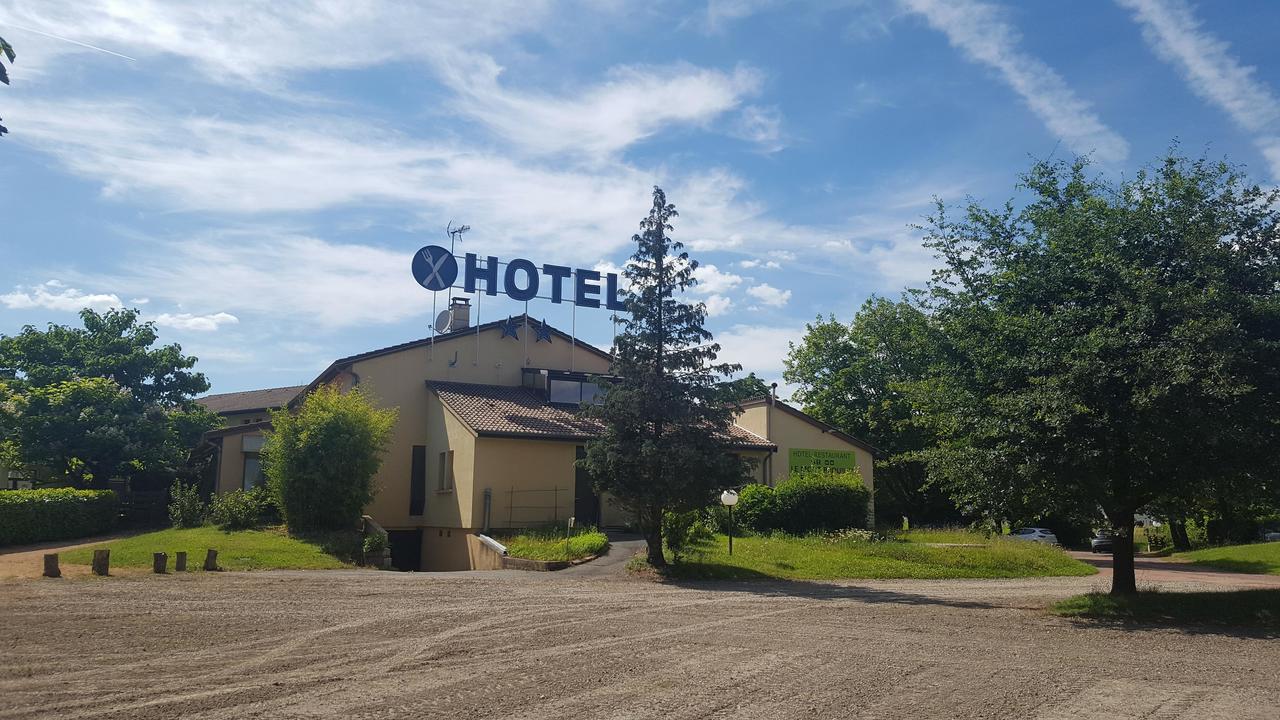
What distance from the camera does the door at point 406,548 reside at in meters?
30.5

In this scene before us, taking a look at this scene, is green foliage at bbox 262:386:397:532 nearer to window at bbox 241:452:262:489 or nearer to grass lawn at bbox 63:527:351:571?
grass lawn at bbox 63:527:351:571

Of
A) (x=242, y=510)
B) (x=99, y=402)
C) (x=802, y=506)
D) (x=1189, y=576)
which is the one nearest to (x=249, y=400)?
(x=99, y=402)

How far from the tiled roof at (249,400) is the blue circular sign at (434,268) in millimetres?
15840

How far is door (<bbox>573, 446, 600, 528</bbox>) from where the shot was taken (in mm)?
28969

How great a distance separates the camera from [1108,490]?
14.6 m

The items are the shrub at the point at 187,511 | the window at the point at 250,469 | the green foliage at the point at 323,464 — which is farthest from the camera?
the window at the point at 250,469

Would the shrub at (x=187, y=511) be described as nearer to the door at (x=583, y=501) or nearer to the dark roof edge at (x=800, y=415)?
the door at (x=583, y=501)

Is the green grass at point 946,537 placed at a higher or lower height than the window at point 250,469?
lower

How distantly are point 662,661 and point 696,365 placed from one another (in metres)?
10.5

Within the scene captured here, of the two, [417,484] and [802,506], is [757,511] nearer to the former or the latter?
[802,506]

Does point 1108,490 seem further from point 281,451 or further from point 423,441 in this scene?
point 423,441

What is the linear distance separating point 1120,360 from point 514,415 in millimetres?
19242

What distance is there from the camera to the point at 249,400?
5088 centimetres

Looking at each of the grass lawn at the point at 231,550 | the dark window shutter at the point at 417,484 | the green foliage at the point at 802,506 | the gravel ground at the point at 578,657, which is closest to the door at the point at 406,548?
the dark window shutter at the point at 417,484
